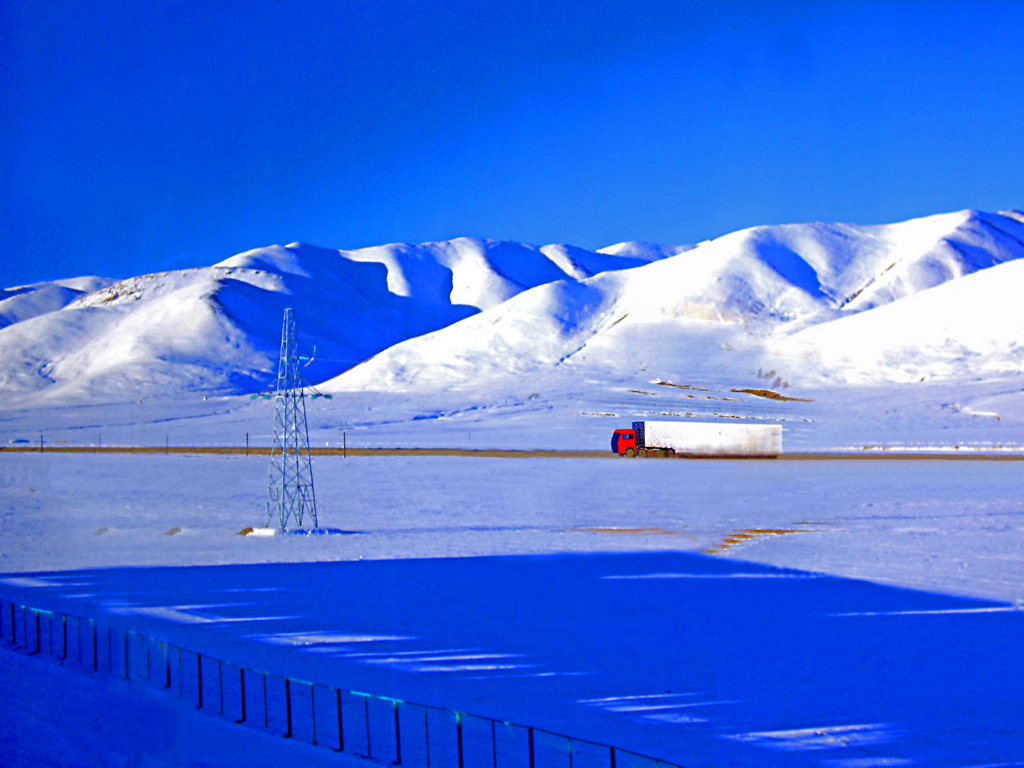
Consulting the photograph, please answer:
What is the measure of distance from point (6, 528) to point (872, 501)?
24285 mm

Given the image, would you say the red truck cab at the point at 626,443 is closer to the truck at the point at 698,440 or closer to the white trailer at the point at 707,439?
the truck at the point at 698,440

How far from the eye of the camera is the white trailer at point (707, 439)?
144 feet

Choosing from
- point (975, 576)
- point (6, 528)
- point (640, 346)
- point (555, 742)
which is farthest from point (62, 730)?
point (640, 346)

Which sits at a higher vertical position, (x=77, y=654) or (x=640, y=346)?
(x=640, y=346)

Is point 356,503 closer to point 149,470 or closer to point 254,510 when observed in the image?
point 254,510

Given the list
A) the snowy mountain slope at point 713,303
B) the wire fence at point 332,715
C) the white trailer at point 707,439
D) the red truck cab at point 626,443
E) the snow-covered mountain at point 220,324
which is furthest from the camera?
the snow-covered mountain at point 220,324

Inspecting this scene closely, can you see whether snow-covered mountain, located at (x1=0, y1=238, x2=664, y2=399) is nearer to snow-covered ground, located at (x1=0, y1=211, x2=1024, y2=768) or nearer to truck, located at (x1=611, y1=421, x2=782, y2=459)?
snow-covered ground, located at (x1=0, y1=211, x2=1024, y2=768)

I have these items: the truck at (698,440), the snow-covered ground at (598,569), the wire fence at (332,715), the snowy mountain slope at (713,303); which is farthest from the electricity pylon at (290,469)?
the snowy mountain slope at (713,303)

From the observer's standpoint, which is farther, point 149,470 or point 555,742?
point 149,470

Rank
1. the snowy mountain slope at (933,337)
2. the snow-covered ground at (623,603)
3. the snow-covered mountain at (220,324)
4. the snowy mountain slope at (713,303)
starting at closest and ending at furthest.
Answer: the snow-covered ground at (623,603) < the snowy mountain slope at (933,337) < the snowy mountain slope at (713,303) < the snow-covered mountain at (220,324)

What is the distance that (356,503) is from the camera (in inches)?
1051

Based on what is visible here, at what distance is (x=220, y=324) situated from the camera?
133 m

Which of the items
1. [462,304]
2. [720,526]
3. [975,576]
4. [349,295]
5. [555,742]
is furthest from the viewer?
[462,304]

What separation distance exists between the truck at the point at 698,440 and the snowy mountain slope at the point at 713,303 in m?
46.6
